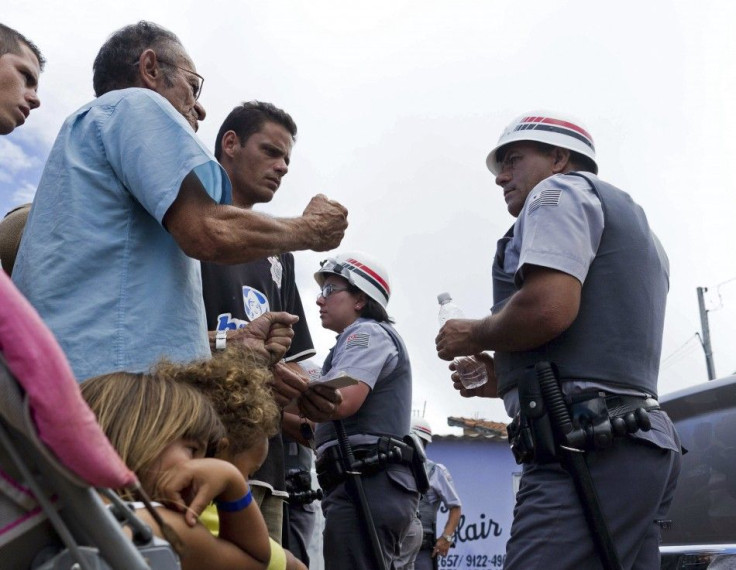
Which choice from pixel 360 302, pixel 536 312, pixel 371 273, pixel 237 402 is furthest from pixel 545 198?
pixel 371 273

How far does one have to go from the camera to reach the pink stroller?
3.22ft

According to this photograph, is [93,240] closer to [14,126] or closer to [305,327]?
[14,126]

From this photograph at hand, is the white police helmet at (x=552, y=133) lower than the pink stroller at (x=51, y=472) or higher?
higher

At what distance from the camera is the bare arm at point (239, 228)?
7.95 ft

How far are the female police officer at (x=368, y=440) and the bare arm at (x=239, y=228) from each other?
5.84 feet

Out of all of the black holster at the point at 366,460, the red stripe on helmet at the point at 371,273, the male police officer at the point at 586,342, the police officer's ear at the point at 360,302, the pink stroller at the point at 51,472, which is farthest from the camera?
the red stripe on helmet at the point at 371,273

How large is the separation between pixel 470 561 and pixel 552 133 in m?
13.6

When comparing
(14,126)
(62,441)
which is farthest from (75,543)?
(14,126)

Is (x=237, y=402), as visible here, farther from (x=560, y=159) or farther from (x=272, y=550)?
(x=560, y=159)

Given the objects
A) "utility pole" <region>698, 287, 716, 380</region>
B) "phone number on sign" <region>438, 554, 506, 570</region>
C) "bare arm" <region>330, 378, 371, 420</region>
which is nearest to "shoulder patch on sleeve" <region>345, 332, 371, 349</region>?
"bare arm" <region>330, 378, 371, 420</region>

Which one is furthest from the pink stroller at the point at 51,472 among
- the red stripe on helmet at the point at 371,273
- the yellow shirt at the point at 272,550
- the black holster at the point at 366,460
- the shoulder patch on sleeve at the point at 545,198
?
the red stripe on helmet at the point at 371,273

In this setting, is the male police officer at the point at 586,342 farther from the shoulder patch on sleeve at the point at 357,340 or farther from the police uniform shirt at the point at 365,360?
the shoulder patch on sleeve at the point at 357,340

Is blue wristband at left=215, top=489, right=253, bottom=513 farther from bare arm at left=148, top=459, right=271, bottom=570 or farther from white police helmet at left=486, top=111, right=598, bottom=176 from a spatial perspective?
white police helmet at left=486, top=111, right=598, bottom=176

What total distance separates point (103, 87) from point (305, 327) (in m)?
1.46
